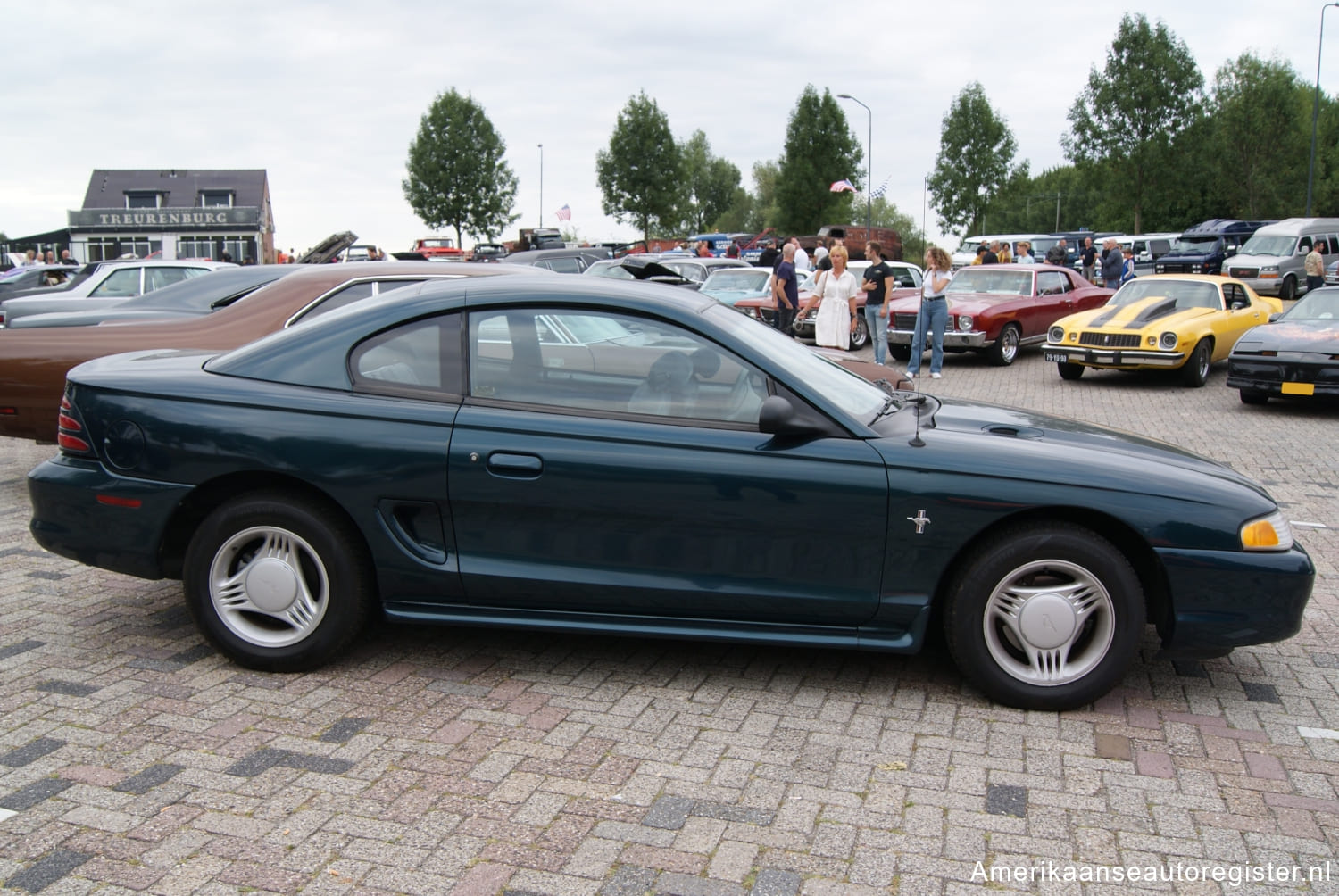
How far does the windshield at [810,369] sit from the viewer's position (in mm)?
4129

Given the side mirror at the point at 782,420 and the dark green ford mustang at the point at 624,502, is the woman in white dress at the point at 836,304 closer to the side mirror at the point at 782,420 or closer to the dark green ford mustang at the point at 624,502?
the dark green ford mustang at the point at 624,502

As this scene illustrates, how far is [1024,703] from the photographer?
155 inches

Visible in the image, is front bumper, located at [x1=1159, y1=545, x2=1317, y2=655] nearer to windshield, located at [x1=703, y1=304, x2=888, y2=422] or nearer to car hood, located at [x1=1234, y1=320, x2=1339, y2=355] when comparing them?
windshield, located at [x1=703, y1=304, x2=888, y2=422]

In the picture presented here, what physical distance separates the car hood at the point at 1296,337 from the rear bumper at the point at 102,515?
11438 millimetres

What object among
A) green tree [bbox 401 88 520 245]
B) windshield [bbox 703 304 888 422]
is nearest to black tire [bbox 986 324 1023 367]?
windshield [bbox 703 304 888 422]

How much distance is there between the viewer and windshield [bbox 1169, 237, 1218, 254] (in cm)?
3727

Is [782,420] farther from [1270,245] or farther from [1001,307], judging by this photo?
[1270,245]

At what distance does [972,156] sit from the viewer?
70.9m

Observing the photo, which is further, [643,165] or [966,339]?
[643,165]

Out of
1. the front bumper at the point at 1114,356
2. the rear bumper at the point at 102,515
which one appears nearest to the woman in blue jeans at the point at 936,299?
the front bumper at the point at 1114,356

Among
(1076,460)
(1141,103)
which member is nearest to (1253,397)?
(1076,460)

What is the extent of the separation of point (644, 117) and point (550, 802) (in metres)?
62.9

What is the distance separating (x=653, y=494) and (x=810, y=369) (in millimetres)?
900

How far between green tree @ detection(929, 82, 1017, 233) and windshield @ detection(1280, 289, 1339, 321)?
6148cm
